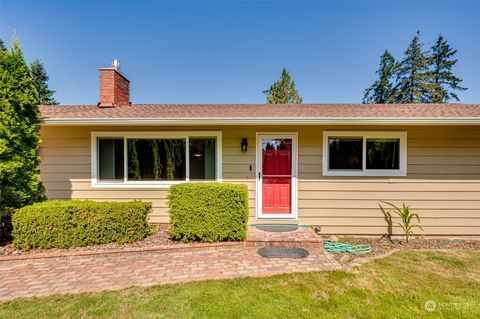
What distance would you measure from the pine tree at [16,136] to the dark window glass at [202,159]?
3.02 m

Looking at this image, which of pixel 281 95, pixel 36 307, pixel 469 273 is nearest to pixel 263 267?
pixel 36 307

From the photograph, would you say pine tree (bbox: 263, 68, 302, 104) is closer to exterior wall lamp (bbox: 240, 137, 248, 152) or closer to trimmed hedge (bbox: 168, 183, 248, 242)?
exterior wall lamp (bbox: 240, 137, 248, 152)

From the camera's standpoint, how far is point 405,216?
4.79m

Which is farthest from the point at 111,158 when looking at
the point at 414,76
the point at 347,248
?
the point at 414,76

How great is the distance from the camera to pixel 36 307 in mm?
2439

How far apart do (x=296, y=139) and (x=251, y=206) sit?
1.86m

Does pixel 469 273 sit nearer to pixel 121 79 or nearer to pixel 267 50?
pixel 121 79

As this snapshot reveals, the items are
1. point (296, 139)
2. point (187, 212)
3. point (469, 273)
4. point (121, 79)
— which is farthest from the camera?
point (121, 79)

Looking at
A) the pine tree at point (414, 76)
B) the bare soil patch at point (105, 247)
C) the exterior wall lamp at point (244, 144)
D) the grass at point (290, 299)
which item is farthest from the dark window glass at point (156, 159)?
the pine tree at point (414, 76)

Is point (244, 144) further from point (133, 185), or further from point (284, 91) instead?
point (284, 91)

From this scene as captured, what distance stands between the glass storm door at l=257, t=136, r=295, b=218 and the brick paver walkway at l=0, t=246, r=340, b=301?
4.73 ft

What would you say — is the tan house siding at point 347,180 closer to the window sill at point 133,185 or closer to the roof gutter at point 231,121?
the window sill at point 133,185

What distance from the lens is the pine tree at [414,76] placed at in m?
25.1

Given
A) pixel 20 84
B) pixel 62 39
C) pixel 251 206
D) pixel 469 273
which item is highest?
pixel 62 39
